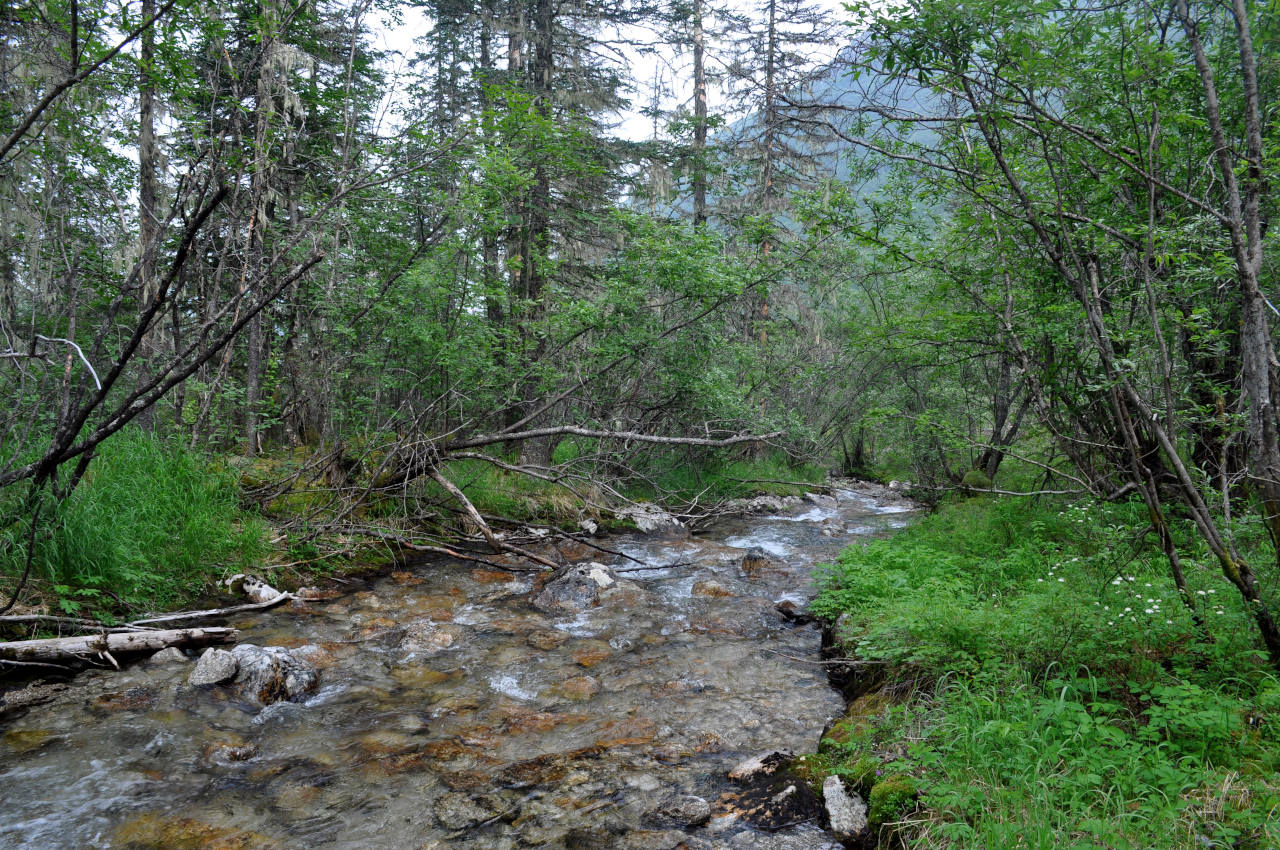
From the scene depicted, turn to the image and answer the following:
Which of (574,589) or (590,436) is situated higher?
(590,436)

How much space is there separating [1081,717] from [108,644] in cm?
667

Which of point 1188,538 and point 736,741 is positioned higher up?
point 1188,538

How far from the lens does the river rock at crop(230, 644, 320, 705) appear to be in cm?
488

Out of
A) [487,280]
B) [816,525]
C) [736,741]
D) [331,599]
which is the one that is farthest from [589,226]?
[736,741]

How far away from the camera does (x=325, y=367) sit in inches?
366

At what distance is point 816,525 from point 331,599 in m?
9.84

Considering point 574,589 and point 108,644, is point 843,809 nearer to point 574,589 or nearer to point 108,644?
point 574,589

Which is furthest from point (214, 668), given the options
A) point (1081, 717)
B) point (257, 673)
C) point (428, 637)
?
point (1081, 717)

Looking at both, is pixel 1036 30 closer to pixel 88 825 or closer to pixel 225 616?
pixel 88 825

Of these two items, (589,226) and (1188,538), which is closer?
(1188,538)

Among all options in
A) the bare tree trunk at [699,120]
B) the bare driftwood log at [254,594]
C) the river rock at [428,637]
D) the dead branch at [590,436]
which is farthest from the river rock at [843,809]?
the bare tree trunk at [699,120]

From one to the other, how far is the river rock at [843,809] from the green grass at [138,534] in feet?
18.9

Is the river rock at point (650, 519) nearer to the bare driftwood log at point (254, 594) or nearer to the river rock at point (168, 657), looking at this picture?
the bare driftwood log at point (254, 594)

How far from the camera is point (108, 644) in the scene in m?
4.96
